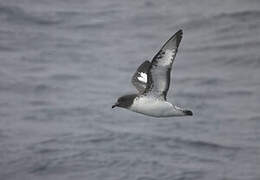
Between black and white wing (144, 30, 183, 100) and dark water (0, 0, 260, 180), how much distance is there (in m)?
3.97

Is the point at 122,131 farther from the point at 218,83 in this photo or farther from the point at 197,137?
the point at 218,83

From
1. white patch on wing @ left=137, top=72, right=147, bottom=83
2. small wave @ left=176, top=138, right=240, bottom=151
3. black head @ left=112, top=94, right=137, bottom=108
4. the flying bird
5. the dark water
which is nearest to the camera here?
the flying bird

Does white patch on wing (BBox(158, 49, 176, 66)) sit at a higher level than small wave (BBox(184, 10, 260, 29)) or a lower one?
lower

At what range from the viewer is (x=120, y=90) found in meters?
19.7

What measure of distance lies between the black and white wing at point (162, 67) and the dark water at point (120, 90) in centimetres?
397

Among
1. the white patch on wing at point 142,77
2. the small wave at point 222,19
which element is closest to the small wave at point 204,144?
the white patch on wing at point 142,77

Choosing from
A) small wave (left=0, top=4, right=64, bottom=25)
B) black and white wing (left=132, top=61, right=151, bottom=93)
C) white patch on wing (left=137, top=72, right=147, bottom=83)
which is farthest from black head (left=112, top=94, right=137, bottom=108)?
small wave (left=0, top=4, right=64, bottom=25)

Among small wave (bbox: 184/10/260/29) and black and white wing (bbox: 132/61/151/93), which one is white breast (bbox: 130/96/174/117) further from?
small wave (bbox: 184/10/260/29)

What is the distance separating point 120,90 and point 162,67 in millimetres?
8339

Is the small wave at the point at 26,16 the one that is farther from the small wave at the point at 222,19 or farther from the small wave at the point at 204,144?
the small wave at the point at 204,144

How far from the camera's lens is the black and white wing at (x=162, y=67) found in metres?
11.2

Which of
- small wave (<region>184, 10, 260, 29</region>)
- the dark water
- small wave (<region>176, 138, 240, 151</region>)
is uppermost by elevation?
small wave (<region>184, 10, 260, 29</region>)

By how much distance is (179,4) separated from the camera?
24.8 m

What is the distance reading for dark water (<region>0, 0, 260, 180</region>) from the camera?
16.1m
